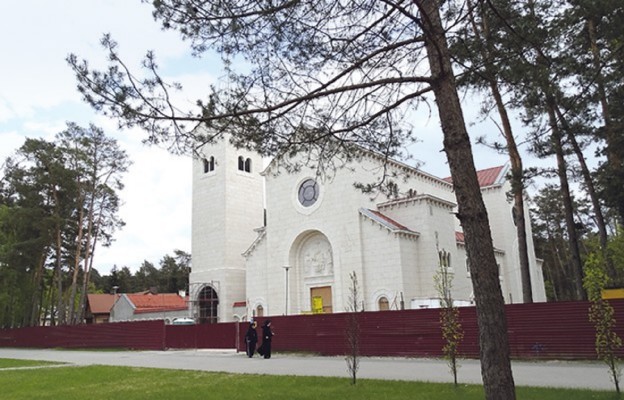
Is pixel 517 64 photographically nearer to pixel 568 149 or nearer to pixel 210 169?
pixel 568 149

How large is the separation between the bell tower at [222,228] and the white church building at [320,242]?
0.08 m

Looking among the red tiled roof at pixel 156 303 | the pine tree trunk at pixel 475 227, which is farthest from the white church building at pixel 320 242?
the pine tree trunk at pixel 475 227

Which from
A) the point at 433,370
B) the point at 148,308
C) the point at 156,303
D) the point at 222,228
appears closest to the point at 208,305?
the point at 222,228

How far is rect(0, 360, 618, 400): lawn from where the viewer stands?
8.66 metres

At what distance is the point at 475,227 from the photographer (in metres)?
6.23

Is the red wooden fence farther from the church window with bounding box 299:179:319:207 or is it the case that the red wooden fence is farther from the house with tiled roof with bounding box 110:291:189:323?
the house with tiled roof with bounding box 110:291:189:323

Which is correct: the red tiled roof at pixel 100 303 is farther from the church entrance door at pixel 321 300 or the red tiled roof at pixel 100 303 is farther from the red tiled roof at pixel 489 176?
the red tiled roof at pixel 489 176

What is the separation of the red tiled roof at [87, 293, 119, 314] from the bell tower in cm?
1924

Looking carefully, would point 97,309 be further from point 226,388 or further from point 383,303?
point 226,388

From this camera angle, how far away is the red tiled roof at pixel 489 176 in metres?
41.5

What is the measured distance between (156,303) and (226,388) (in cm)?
4118

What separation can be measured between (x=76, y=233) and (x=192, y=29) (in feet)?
119

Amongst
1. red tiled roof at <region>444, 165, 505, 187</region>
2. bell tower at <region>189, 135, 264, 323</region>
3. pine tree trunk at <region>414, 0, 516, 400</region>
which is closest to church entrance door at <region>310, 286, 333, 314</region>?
bell tower at <region>189, 135, 264, 323</region>

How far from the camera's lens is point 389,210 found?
106 ft
